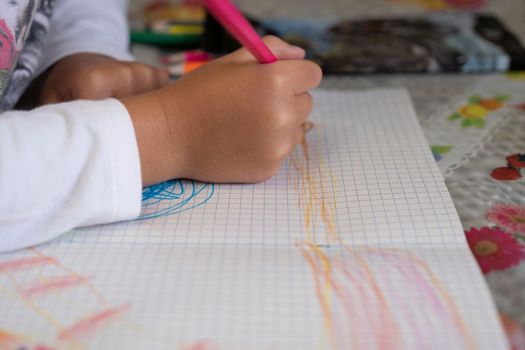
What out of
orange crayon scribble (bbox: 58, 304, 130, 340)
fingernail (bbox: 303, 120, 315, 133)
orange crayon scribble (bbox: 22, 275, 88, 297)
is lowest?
fingernail (bbox: 303, 120, 315, 133)

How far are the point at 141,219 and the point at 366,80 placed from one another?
1.12 feet

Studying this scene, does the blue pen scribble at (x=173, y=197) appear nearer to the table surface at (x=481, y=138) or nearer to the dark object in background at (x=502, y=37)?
the table surface at (x=481, y=138)

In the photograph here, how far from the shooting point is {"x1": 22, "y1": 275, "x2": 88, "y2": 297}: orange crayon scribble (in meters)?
0.34

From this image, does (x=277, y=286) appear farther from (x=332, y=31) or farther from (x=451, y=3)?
(x=451, y=3)

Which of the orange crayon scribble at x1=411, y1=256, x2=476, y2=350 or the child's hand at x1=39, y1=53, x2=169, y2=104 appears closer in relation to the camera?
the orange crayon scribble at x1=411, y1=256, x2=476, y2=350

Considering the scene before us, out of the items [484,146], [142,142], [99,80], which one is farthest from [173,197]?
[484,146]

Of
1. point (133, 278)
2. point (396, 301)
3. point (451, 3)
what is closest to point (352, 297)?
point (396, 301)

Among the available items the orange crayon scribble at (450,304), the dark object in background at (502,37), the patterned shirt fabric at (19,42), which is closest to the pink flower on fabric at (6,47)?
the patterned shirt fabric at (19,42)

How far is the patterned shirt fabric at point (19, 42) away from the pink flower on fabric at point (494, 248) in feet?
1.17

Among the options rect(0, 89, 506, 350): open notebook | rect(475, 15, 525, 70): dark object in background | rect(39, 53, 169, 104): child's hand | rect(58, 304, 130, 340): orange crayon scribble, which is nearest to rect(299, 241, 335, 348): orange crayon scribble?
rect(0, 89, 506, 350): open notebook

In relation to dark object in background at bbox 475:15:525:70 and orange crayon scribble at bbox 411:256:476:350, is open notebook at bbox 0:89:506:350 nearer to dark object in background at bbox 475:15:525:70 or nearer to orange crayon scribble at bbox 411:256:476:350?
orange crayon scribble at bbox 411:256:476:350

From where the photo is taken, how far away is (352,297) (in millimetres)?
335

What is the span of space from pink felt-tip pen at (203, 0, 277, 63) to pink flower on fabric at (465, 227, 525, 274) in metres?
0.18

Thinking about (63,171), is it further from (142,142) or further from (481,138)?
(481,138)
